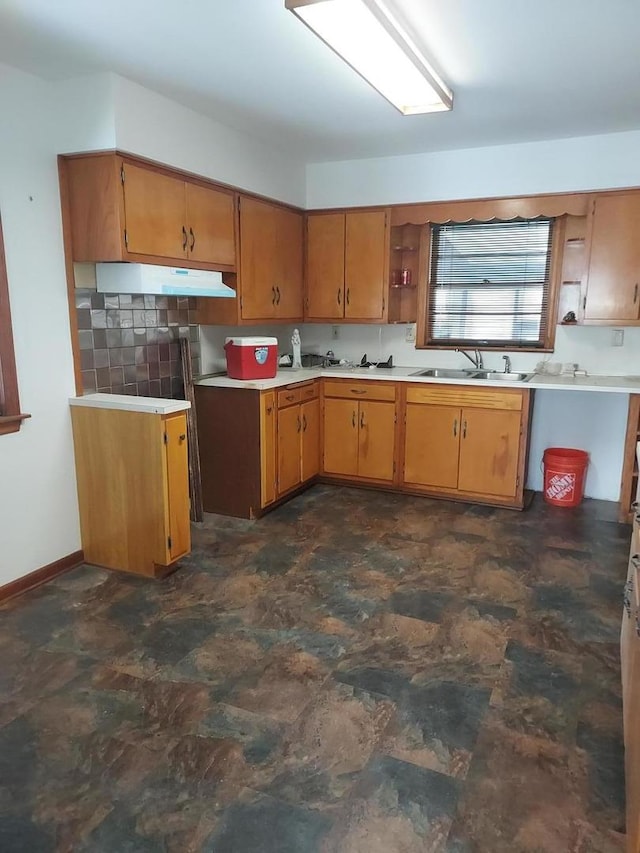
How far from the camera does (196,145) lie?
3.55 metres

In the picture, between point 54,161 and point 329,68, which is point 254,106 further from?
point 54,161

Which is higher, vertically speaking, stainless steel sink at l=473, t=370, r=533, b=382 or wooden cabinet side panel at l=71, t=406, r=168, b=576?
stainless steel sink at l=473, t=370, r=533, b=382

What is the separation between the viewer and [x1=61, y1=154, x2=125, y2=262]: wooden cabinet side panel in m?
3.05

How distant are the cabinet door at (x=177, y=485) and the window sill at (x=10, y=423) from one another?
706 millimetres

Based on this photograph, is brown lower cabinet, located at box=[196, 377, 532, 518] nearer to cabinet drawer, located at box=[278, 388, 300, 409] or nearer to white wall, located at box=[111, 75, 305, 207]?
cabinet drawer, located at box=[278, 388, 300, 409]

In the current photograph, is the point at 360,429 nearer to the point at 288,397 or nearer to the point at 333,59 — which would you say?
the point at 288,397

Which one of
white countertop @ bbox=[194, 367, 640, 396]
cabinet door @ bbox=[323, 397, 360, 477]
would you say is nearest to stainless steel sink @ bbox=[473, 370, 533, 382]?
white countertop @ bbox=[194, 367, 640, 396]

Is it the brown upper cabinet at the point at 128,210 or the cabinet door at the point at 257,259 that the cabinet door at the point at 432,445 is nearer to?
the cabinet door at the point at 257,259

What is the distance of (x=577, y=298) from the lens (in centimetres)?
442

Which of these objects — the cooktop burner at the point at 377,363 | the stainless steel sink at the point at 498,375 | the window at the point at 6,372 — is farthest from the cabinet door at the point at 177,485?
the stainless steel sink at the point at 498,375

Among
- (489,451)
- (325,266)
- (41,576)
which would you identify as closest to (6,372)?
(41,576)

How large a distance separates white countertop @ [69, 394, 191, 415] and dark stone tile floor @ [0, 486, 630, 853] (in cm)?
92

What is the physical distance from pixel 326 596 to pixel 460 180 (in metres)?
3.14

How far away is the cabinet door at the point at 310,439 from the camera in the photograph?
454 cm
